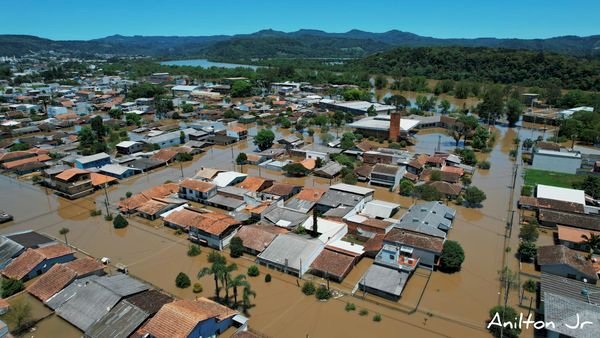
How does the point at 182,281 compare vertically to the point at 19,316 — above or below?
below

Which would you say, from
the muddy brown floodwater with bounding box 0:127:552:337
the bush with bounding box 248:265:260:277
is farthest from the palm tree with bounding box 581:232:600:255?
the bush with bounding box 248:265:260:277

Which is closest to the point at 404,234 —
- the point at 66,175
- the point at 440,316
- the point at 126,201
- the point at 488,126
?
the point at 440,316

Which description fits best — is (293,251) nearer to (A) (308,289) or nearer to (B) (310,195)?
(A) (308,289)

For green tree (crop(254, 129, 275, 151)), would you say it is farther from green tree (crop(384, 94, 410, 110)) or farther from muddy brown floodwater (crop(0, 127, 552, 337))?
green tree (crop(384, 94, 410, 110))

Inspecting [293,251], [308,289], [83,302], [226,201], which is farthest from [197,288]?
[226,201]

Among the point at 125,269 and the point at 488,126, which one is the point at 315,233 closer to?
the point at 125,269

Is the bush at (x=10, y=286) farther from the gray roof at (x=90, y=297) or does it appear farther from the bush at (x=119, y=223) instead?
the bush at (x=119, y=223)
